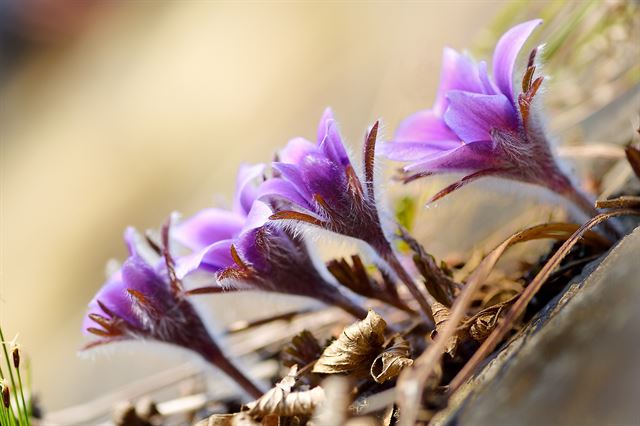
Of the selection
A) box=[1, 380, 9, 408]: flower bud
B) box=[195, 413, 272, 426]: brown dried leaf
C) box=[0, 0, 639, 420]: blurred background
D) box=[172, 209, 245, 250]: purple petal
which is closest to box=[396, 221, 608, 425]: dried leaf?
box=[195, 413, 272, 426]: brown dried leaf

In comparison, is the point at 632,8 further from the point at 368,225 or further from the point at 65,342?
the point at 65,342

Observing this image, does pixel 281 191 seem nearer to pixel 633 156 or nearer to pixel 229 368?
pixel 229 368

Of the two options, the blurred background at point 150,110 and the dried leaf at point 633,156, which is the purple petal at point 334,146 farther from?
the blurred background at point 150,110

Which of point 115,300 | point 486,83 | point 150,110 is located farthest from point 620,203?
point 150,110

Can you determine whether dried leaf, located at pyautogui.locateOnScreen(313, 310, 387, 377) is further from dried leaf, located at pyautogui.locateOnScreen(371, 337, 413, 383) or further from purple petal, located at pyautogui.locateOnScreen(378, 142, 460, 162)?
purple petal, located at pyautogui.locateOnScreen(378, 142, 460, 162)

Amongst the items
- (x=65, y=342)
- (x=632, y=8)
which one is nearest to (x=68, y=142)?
(x=65, y=342)

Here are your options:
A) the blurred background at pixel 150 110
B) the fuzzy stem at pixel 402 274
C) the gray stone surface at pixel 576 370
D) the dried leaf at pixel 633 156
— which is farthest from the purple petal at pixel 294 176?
the blurred background at pixel 150 110
